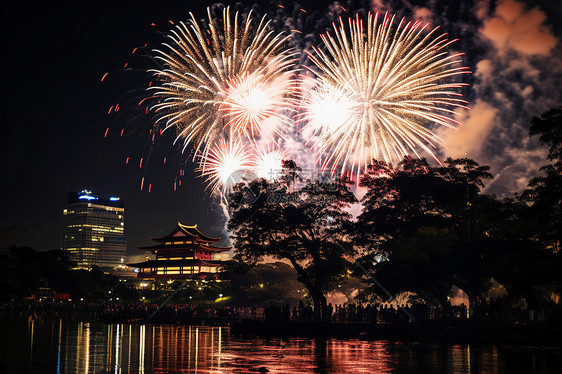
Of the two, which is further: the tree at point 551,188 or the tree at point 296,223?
the tree at point 296,223

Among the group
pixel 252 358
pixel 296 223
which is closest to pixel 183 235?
pixel 296 223

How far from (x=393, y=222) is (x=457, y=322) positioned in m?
15.0

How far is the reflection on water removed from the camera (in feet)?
71.6

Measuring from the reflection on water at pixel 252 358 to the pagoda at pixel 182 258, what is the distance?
83.1 metres

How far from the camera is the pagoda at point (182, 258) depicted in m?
119

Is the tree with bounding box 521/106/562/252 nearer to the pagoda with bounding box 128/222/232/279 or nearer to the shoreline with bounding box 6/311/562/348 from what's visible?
the shoreline with bounding box 6/311/562/348

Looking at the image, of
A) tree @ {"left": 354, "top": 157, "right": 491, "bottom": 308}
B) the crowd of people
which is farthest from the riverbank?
tree @ {"left": 354, "top": 157, "right": 491, "bottom": 308}

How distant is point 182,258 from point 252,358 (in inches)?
3943

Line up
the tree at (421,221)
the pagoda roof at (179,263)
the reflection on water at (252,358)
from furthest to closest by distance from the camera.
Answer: the pagoda roof at (179,263)
the tree at (421,221)
the reflection on water at (252,358)

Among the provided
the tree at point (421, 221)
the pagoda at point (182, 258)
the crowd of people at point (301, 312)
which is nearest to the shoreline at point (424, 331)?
the crowd of people at point (301, 312)

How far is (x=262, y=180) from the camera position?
50875 millimetres

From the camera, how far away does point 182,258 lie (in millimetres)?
124562

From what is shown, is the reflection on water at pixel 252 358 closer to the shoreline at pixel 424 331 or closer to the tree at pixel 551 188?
the shoreline at pixel 424 331

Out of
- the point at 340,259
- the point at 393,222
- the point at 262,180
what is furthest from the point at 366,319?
the point at 262,180
